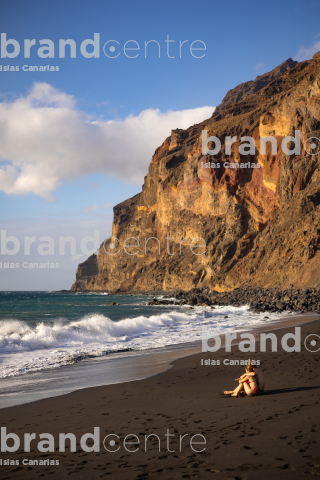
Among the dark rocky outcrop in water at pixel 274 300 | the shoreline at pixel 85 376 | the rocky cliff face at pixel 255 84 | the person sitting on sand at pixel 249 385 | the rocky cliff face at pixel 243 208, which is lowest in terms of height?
the dark rocky outcrop in water at pixel 274 300

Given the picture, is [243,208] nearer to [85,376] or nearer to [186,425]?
[85,376]

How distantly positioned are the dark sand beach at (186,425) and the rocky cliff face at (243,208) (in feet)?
102

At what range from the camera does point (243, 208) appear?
189 ft

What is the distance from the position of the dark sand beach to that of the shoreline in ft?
1.57

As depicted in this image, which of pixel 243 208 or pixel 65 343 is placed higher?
pixel 243 208

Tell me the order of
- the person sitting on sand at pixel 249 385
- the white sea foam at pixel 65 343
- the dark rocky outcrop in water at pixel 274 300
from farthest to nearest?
the dark rocky outcrop in water at pixel 274 300
the white sea foam at pixel 65 343
the person sitting on sand at pixel 249 385

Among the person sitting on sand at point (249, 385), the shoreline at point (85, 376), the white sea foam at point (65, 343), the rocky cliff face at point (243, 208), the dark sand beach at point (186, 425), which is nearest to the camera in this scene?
the dark sand beach at point (186, 425)

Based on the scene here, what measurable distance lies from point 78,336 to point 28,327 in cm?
540

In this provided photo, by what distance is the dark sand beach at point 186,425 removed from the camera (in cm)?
326

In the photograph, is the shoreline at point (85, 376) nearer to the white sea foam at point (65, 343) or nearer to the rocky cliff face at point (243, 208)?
the white sea foam at point (65, 343)

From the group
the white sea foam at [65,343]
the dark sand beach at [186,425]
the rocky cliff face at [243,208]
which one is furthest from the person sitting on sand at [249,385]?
the rocky cliff face at [243,208]

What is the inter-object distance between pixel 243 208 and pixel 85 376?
52804 mm

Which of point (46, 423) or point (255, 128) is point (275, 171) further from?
point (46, 423)

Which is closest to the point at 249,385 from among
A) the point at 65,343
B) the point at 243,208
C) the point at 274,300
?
the point at 65,343
